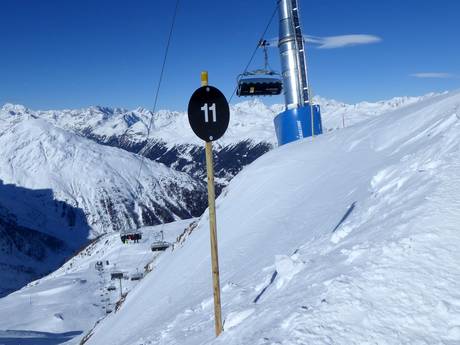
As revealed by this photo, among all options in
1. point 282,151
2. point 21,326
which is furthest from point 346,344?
point 21,326

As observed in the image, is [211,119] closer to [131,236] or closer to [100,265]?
[100,265]

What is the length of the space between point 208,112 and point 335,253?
105 inches

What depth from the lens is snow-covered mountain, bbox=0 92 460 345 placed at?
13.7 ft

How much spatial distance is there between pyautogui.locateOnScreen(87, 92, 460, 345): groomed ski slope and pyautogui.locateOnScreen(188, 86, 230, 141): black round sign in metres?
2.27

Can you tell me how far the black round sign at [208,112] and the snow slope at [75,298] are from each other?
39648mm

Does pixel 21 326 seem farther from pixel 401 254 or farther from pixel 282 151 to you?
pixel 401 254

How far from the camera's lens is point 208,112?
18.2ft

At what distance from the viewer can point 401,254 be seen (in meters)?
4.88

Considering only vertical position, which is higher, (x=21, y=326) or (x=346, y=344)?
(x=346, y=344)

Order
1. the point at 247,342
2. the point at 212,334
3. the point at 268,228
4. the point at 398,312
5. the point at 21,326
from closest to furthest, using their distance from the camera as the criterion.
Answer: the point at 398,312
the point at 247,342
the point at 212,334
the point at 268,228
the point at 21,326

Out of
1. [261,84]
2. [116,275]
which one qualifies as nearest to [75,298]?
[116,275]

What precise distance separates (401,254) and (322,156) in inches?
Result: 453

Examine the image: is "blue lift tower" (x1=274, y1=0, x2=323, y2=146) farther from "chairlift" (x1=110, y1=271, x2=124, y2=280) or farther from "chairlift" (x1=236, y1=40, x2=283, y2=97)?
"chairlift" (x1=110, y1=271, x2=124, y2=280)

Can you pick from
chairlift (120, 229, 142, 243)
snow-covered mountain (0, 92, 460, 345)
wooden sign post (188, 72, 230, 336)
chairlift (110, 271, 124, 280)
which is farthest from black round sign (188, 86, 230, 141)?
chairlift (120, 229, 142, 243)
